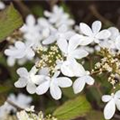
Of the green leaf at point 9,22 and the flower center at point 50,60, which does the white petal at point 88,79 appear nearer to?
the flower center at point 50,60

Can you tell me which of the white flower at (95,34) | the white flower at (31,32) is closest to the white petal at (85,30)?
the white flower at (95,34)

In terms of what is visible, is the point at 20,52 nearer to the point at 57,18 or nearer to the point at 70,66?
the point at 70,66

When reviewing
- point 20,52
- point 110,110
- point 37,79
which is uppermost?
point 20,52

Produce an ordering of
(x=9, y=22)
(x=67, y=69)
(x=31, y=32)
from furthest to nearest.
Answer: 1. (x=31, y=32)
2. (x=9, y=22)
3. (x=67, y=69)

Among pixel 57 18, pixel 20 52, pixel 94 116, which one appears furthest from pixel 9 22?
pixel 57 18

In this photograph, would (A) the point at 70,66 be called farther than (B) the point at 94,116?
No

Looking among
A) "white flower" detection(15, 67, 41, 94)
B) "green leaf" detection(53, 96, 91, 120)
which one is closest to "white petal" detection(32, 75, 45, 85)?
"white flower" detection(15, 67, 41, 94)

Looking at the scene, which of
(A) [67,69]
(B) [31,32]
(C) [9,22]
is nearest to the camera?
(A) [67,69]
